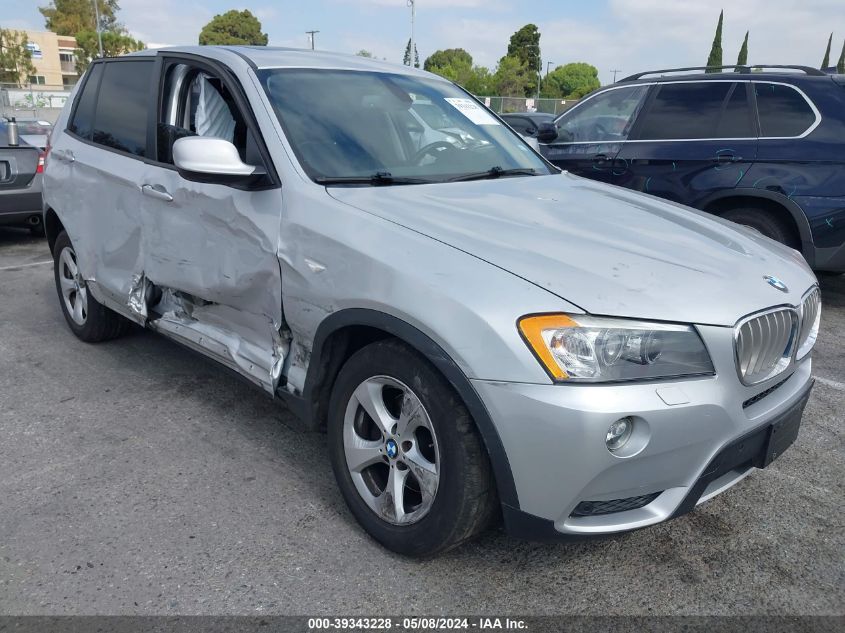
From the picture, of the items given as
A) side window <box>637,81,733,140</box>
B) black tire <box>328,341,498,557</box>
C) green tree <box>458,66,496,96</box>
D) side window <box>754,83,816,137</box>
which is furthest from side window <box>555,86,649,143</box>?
green tree <box>458,66,496,96</box>

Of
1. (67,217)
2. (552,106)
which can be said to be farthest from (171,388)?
(552,106)

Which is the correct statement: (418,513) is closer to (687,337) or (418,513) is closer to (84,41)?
(687,337)

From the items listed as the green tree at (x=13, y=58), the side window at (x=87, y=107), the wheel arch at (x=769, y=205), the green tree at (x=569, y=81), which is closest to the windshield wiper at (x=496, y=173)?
the side window at (x=87, y=107)

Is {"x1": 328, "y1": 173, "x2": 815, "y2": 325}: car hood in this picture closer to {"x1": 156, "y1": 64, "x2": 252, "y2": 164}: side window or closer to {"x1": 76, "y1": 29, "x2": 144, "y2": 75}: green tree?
{"x1": 156, "y1": 64, "x2": 252, "y2": 164}: side window

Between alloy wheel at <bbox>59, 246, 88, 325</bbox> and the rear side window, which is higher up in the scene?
the rear side window

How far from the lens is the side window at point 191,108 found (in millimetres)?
3463

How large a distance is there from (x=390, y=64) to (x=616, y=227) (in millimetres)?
1872

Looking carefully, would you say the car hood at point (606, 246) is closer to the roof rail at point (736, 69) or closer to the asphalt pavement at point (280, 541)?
the asphalt pavement at point (280, 541)

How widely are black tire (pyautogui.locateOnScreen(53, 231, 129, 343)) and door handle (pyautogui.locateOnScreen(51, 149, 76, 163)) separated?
0.49m

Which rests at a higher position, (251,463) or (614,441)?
(614,441)

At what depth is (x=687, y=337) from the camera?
6.98ft

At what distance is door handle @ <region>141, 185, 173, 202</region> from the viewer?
347cm

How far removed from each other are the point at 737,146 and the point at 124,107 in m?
4.62

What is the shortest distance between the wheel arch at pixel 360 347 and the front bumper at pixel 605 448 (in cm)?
4
